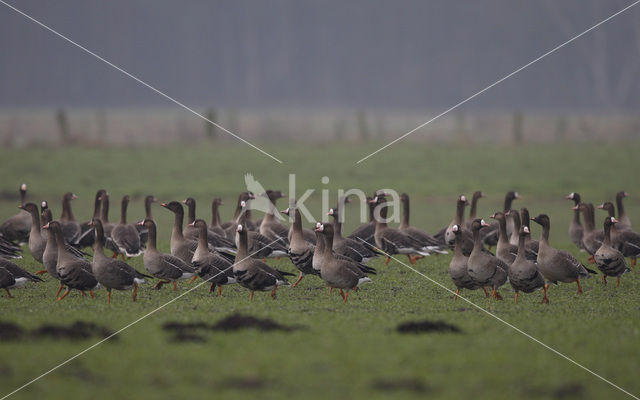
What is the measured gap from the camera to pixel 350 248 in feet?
62.2

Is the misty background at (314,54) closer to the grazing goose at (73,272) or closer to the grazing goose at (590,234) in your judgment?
the grazing goose at (590,234)

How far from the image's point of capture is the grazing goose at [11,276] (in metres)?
15.1

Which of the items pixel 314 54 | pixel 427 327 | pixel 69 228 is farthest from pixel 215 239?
pixel 314 54

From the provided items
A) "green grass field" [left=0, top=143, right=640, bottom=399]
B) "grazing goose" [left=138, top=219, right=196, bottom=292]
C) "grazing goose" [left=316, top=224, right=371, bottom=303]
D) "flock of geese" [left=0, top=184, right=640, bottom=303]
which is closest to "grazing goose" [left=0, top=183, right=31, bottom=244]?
"flock of geese" [left=0, top=184, right=640, bottom=303]

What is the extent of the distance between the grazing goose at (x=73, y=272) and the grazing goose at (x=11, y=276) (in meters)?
0.64

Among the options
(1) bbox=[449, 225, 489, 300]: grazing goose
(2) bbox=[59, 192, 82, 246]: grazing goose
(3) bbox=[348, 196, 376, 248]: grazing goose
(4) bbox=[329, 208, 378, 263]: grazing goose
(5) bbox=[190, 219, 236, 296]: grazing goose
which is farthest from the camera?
(2) bbox=[59, 192, 82, 246]: grazing goose

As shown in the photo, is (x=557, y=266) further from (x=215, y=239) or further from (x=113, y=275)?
(x=113, y=275)

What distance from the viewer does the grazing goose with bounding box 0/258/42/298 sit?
15.1 metres

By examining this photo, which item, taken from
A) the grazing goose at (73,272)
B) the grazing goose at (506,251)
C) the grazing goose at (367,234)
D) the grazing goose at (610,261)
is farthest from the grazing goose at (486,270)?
the grazing goose at (73,272)

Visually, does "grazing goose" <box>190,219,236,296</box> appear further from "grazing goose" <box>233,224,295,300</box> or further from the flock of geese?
"grazing goose" <box>233,224,295,300</box>

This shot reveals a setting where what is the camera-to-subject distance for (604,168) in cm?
4366

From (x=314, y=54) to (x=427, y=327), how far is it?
5478 inches

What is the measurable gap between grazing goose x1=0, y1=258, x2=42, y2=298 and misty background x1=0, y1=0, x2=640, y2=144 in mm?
111243

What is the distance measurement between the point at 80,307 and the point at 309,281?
5.36m
